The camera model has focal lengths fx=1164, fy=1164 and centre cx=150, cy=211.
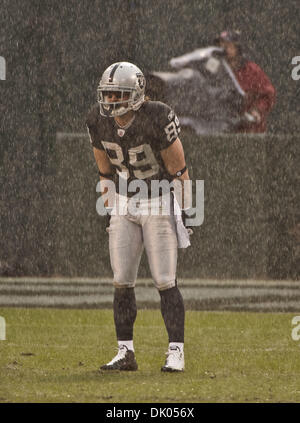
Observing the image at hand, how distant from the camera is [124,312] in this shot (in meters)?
7.82

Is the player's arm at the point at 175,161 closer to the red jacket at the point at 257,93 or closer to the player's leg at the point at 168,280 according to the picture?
the player's leg at the point at 168,280

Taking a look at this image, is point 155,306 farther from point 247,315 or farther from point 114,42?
point 114,42

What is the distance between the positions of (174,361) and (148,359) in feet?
2.33

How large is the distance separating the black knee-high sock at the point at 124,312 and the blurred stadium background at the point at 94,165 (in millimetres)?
4051

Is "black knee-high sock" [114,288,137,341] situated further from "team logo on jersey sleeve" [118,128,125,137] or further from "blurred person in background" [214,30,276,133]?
"blurred person in background" [214,30,276,133]

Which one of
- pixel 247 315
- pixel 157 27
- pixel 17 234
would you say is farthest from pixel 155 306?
pixel 157 27

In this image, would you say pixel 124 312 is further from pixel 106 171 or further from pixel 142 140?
pixel 142 140

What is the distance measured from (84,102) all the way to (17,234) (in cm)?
208

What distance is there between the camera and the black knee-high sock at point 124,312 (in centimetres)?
782

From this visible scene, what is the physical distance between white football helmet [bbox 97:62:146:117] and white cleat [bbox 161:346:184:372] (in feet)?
5.28

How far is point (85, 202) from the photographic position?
13898mm

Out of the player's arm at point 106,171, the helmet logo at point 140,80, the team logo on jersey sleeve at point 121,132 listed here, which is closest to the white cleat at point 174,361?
the player's arm at point 106,171

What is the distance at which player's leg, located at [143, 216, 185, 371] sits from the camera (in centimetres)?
771

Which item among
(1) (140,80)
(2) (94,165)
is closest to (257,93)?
(2) (94,165)
